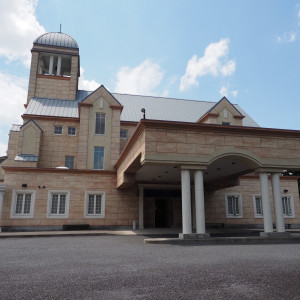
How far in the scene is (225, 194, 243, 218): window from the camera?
2606cm

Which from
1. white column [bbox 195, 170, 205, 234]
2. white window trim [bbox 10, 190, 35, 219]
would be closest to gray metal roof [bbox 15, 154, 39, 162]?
white window trim [bbox 10, 190, 35, 219]

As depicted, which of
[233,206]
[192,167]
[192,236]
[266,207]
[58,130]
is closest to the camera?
[192,236]

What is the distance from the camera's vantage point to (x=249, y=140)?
15.2 metres

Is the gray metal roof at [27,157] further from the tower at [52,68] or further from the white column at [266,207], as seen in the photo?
the white column at [266,207]

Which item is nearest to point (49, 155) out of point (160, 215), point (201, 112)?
point (160, 215)

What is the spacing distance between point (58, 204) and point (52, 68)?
19.8 metres

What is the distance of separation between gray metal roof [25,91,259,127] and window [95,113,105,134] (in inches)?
124

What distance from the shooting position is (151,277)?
6.03 meters

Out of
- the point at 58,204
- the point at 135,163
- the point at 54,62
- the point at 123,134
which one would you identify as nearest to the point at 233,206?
the point at 135,163

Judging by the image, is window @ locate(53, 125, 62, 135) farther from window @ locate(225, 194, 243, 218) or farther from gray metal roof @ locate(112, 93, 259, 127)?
window @ locate(225, 194, 243, 218)

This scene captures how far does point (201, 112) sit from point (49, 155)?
19786 mm

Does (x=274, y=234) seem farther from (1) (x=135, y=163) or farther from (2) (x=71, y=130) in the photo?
(2) (x=71, y=130)

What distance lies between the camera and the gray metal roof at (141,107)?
3108 cm

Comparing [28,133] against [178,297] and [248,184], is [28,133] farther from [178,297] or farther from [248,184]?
[178,297]
